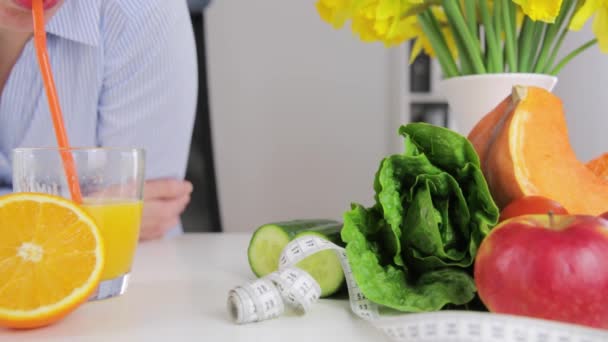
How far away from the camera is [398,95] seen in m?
3.05

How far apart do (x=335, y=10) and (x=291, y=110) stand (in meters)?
2.38

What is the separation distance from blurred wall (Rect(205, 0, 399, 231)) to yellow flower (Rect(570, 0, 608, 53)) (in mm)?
2336

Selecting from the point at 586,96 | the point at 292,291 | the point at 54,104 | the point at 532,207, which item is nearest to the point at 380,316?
the point at 292,291

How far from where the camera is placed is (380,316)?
0.54m

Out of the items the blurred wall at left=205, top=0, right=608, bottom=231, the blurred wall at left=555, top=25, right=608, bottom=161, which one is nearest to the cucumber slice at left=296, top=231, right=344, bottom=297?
the blurred wall at left=555, top=25, right=608, bottom=161

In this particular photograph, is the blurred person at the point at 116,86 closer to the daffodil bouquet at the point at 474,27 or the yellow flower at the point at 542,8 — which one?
the daffodil bouquet at the point at 474,27

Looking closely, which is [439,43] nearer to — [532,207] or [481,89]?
[481,89]

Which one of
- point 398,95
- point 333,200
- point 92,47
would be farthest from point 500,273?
point 333,200

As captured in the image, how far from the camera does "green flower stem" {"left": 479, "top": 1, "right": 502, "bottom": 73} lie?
3.02 ft

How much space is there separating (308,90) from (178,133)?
76.5 inches

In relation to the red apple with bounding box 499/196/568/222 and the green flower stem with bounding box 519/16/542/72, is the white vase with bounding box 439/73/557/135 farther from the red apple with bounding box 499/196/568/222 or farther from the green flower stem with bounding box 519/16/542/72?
the red apple with bounding box 499/196/568/222

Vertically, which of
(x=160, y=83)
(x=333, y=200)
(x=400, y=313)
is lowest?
(x=333, y=200)

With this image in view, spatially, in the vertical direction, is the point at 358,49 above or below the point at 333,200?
above

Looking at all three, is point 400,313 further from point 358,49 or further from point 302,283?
point 358,49
